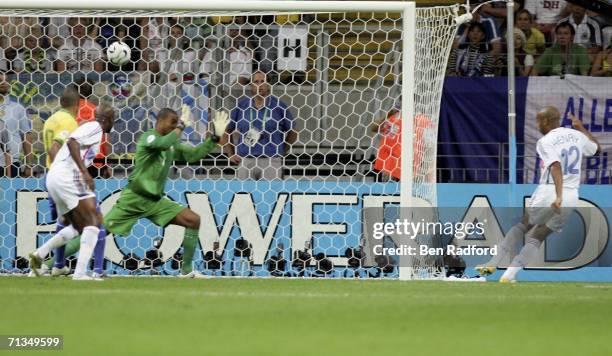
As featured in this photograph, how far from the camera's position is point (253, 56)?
46.5 feet

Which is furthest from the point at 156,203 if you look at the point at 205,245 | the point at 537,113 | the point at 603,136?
the point at 603,136

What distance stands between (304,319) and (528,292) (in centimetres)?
369

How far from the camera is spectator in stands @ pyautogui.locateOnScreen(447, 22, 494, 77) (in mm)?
15461

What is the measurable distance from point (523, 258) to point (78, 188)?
4.95 metres

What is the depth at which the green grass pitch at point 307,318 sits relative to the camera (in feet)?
20.4

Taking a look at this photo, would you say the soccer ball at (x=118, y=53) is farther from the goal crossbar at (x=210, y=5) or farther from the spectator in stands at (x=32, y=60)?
the spectator in stands at (x=32, y=60)

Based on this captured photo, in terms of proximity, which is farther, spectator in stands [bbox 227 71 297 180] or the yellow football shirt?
spectator in stands [bbox 227 71 297 180]

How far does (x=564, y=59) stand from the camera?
1552 cm

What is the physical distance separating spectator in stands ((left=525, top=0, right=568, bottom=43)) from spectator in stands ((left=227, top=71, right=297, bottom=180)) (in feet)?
14.7

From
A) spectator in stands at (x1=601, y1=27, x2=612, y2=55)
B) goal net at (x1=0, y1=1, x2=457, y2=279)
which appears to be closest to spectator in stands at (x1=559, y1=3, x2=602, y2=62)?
spectator in stands at (x1=601, y1=27, x2=612, y2=55)

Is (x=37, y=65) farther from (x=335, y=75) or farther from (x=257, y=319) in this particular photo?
(x=257, y=319)

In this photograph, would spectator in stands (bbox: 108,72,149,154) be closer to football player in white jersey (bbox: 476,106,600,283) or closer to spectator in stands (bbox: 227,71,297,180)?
spectator in stands (bbox: 227,71,297,180)

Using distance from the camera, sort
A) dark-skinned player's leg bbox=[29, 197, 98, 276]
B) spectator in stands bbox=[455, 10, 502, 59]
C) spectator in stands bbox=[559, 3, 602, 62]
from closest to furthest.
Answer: dark-skinned player's leg bbox=[29, 197, 98, 276]
spectator in stands bbox=[455, 10, 502, 59]
spectator in stands bbox=[559, 3, 602, 62]

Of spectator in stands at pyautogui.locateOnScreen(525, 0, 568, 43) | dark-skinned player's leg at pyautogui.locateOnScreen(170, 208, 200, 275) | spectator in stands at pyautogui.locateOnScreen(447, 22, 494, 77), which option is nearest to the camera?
dark-skinned player's leg at pyautogui.locateOnScreen(170, 208, 200, 275)
